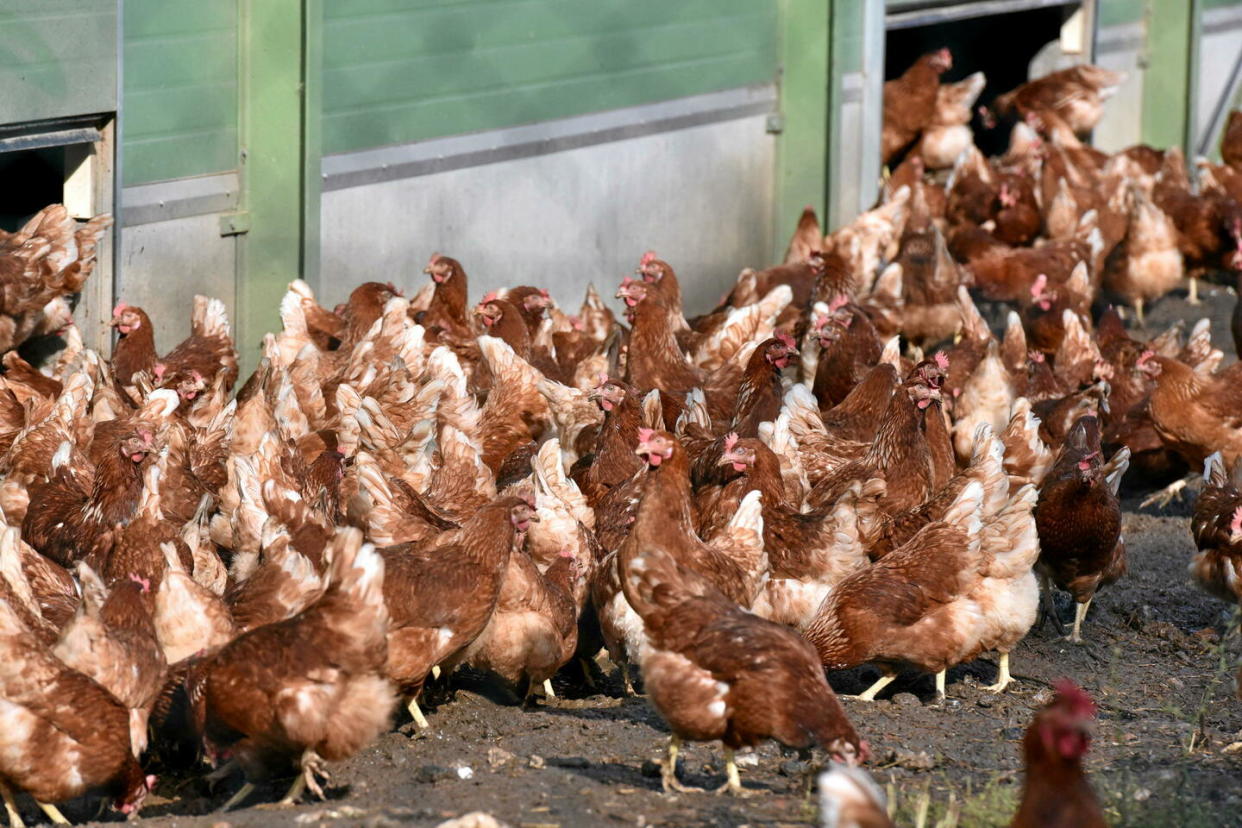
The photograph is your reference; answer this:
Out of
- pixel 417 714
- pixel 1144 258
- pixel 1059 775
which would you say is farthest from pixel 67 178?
pixel 1144 258

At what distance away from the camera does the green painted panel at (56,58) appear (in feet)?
25.6

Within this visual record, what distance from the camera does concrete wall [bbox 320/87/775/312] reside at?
965cm

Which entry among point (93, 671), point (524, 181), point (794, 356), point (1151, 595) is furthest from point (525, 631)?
point (524, 181)

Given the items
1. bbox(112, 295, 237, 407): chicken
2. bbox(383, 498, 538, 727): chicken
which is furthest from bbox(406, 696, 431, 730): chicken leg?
bbox(112, 295, 237, 407): chicken

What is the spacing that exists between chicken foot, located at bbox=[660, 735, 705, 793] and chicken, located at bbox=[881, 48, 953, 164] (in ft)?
31.9

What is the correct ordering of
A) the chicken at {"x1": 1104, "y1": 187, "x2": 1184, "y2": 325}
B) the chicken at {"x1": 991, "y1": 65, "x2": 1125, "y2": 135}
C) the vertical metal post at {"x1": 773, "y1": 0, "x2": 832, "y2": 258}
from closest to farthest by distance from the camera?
1. the vertical metal post at {"x1": 773, "y1": 0, "x2": 832, "y2": 258}
2. the chicken at {"x1": 1104, "y1": 187, "x2": 1184, "y2": 325}
3. the chicken at {"x1": 991, "y1": 65, "x2": 1125, "y2": 135}

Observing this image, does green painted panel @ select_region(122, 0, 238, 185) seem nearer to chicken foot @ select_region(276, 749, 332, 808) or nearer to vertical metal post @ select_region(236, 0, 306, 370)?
vertical metal post @ select_region(236, 0, 306, 370)

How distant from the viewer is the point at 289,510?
262 inches

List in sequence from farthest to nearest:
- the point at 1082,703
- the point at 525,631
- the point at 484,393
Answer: the point at 484,393 < the point at 525,631 < the point at 1082,703

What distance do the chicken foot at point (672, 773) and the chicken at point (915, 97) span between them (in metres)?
9.73

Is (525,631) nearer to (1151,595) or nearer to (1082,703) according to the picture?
(1082,703)

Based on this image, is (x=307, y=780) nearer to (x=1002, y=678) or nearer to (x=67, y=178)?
(x=1002, y=678)

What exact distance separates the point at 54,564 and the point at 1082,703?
4156 mm

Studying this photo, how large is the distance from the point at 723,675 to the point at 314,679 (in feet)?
4.15
